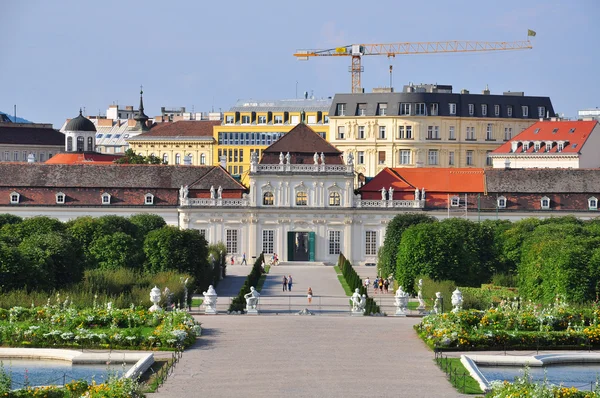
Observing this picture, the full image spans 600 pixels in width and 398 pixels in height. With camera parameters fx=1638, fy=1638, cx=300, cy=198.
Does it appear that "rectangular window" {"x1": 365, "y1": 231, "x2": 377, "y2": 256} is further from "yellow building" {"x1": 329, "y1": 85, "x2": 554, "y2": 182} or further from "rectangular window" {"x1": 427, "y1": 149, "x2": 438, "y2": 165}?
"rectangular window" {"x1": 427, "y1": 149, "x2": 438, "y2": 165}

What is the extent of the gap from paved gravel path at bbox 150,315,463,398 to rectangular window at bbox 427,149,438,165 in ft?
283

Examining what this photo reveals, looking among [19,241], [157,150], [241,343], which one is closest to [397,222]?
[19,241]

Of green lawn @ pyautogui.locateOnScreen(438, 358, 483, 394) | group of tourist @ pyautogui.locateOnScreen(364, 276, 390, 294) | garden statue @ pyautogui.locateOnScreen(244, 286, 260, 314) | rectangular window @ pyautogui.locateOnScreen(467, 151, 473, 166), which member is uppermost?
rectangular window @ pyautogui.locateOnScreen(467, 151, 473, 166)

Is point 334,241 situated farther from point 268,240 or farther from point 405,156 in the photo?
point 405,156

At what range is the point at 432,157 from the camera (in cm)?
15150

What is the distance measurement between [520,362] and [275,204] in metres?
56.5

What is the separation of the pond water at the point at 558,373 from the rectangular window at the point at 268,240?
5544cm

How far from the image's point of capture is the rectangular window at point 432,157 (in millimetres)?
151125

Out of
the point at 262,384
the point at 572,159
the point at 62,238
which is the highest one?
the point at 572,159

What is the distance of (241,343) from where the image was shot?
5728 cm

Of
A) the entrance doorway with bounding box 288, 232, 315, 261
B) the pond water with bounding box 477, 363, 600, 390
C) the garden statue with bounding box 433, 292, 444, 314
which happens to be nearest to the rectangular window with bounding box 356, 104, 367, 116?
the entrance doorway with bounding box 288, 232, 315, 261

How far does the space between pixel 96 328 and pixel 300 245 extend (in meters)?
51.3

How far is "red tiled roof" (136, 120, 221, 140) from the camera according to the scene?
170 m

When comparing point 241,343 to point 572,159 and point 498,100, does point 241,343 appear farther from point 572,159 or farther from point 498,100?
point 498,100
